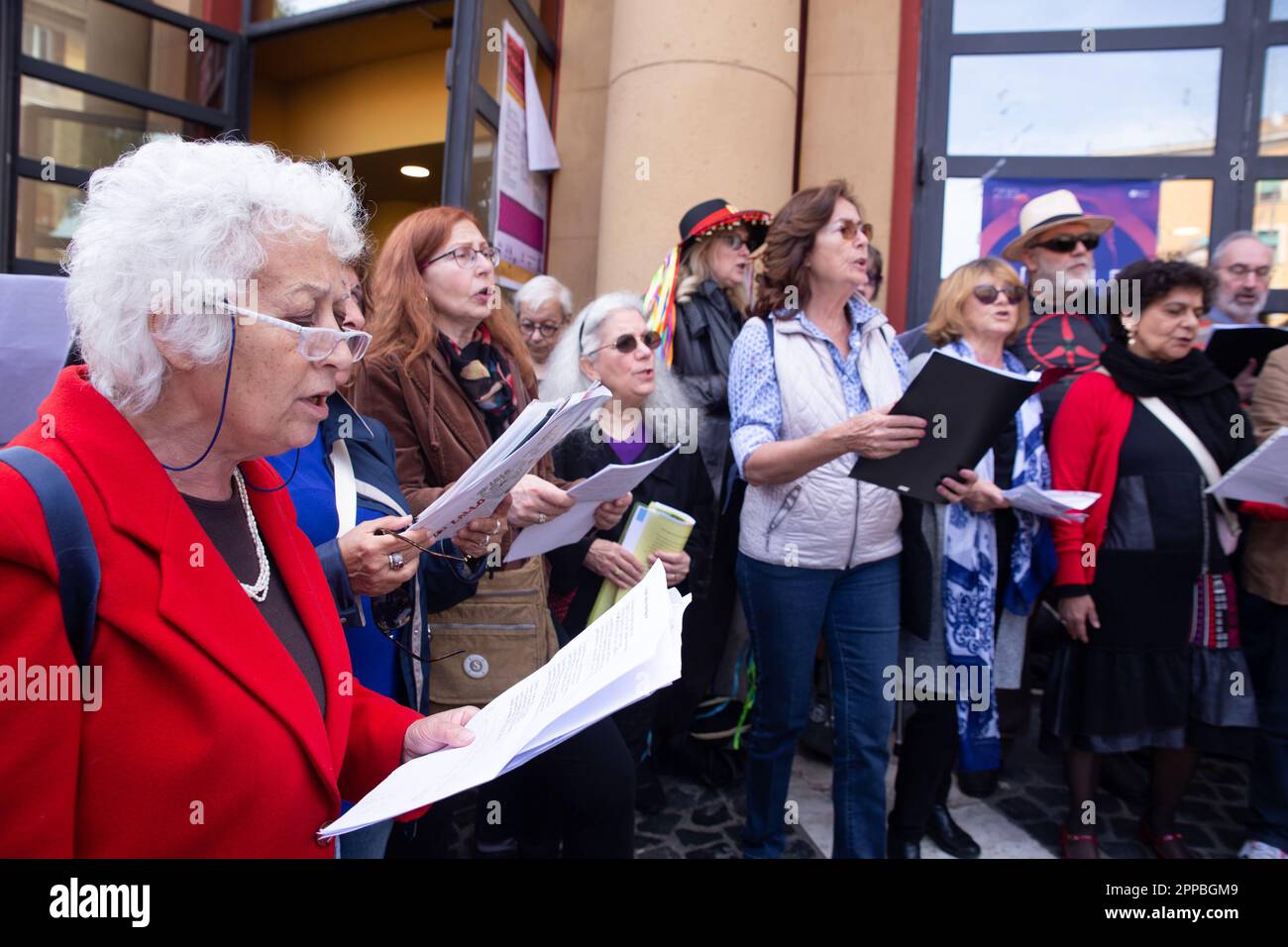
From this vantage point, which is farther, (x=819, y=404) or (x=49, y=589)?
(x=819, y=404)

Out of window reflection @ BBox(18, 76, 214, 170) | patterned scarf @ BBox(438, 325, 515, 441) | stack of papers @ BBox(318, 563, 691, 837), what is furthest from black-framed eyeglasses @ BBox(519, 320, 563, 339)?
stack of papers @ BBox(318, 563, 691, 837)

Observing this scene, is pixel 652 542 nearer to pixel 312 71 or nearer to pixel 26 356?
pixel 26 356

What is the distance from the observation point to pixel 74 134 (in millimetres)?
5535

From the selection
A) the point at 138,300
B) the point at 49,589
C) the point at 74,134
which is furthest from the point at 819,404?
the point at 74,134

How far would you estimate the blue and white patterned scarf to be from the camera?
3.35 metres

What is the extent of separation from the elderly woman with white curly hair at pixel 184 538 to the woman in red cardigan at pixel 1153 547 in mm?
2794

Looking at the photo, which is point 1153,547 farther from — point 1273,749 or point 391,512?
point 391,512

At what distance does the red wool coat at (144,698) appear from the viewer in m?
1.00

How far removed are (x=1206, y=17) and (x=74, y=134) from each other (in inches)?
289

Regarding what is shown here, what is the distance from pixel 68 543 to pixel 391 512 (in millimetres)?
1081

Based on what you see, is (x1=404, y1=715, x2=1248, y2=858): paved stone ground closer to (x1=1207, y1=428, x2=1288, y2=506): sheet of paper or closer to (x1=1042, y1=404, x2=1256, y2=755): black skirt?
(x1=1042, y1=404, x2=1256, y2=755): black skirt

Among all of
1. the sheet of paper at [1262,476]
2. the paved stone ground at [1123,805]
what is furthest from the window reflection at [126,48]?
the paved stone ground at [1123,805]

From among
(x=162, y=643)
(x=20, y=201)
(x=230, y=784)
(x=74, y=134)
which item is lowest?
(x=230, y=784)

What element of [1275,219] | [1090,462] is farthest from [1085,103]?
[1090,462]
